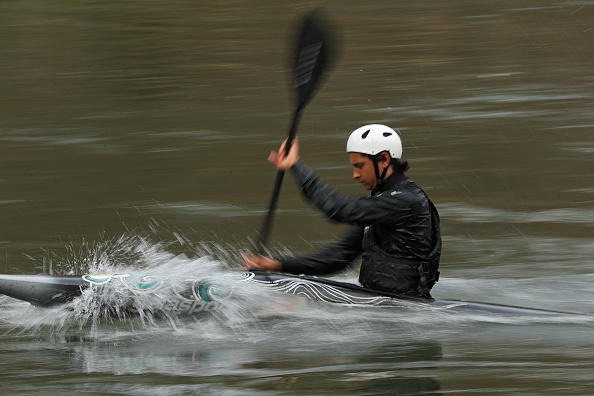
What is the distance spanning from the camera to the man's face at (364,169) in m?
6.94

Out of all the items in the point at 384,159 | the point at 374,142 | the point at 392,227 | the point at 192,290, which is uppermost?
the point at 374,142

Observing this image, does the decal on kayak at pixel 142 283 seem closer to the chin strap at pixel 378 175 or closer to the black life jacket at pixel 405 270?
the black life jacket at pixel 405 270

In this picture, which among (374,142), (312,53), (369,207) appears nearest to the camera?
(369,207)

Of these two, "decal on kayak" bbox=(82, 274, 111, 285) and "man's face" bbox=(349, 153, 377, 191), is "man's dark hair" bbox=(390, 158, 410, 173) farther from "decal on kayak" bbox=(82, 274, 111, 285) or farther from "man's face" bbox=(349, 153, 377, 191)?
"decal on kayak" bbox=(82, 274, 111, 285)

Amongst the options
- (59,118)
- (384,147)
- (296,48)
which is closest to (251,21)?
(59,118)

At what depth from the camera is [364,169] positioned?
22.9 ft

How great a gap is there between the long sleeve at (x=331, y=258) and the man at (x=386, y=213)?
11.0 inches

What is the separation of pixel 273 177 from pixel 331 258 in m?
5.49

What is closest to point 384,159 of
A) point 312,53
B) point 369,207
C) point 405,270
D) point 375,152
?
point 375,152

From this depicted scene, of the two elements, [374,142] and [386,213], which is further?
[374,142]

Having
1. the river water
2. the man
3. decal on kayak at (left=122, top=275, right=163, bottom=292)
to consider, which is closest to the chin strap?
the man

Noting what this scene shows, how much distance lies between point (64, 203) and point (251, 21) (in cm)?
985

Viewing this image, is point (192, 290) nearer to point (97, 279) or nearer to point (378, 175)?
point (97, 279)

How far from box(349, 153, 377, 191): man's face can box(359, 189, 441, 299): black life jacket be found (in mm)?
387
